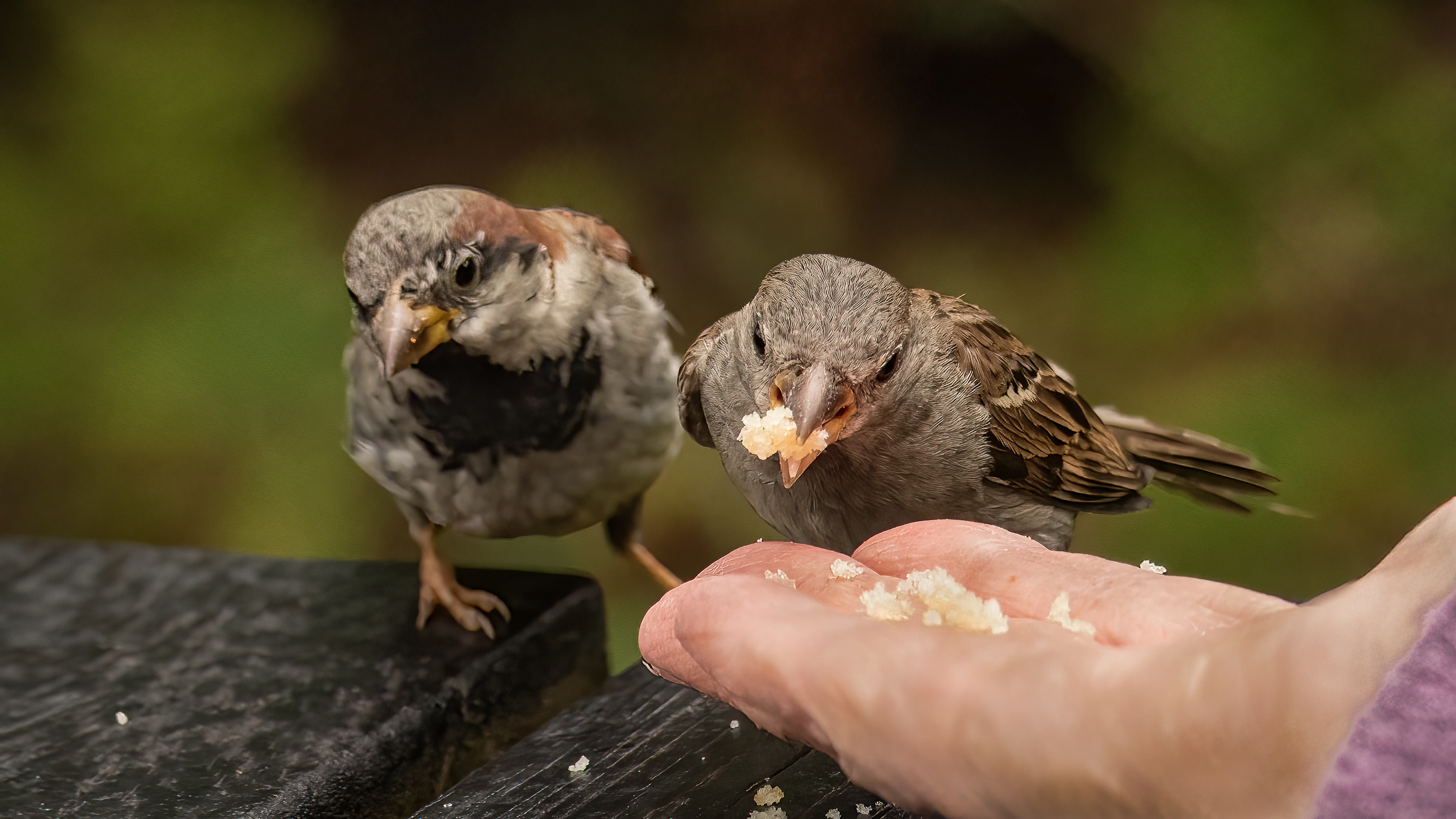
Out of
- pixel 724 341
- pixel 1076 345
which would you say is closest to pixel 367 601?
pixel 724 341

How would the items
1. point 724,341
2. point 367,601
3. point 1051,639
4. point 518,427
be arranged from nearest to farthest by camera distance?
point 1051,639 → point 724,341 → point 518,427 → point 367,601

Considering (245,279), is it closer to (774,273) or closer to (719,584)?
(774,273)

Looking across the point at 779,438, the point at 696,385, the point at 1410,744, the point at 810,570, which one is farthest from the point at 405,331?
the point at 1410,744

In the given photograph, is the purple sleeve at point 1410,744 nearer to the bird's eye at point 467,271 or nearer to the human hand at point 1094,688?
the human hand at point 1094,688

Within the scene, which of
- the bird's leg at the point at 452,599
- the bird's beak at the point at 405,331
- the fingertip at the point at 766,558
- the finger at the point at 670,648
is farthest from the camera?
the bird's leg at the point at 452,599

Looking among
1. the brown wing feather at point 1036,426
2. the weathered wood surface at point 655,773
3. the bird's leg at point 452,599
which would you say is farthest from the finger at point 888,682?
the bird's leg at point 452,599
